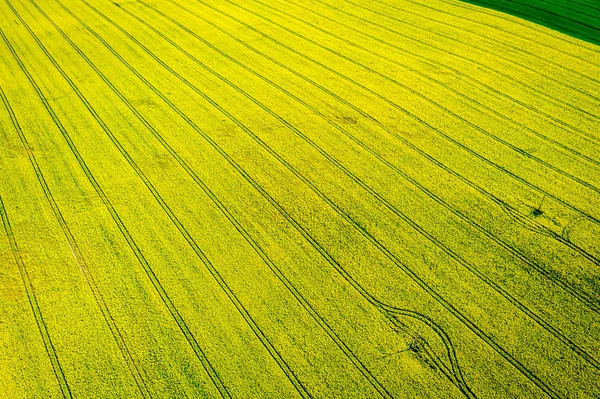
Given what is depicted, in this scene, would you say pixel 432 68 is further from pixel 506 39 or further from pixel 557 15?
pixel 557 15

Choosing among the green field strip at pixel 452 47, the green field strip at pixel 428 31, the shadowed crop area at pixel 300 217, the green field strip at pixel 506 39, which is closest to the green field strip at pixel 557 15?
the shadowed crop area at pixel 300 217

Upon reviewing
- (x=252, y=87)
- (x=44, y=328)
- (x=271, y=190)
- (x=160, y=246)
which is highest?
(x=252, y=87)

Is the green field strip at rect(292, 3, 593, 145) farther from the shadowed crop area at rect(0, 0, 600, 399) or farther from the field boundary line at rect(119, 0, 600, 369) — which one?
the field boundary line at rect(119, 0, 600, 369)

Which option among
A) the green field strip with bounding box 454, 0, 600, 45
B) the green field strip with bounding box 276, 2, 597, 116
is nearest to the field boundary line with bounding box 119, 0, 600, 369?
the green field strip with bounding box 276, 2, 597, 116

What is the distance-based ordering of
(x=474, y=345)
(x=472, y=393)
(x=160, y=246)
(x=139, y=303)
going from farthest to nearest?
1. (x=160, y=246)
2. (x=139, y=303)
3. (x=474, y=345)
4. (x=472, y=393)

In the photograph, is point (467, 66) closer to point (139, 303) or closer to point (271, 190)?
point (271, 190)

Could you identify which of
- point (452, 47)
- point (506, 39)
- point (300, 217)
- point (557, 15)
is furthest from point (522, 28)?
point (300, 217)

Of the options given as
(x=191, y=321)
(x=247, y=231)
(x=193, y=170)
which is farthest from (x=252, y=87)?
(x=191, y=321)
